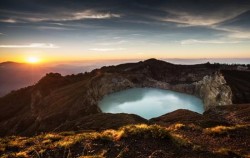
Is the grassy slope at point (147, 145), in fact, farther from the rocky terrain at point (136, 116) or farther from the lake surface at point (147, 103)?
the lake surface at point (147, 103)

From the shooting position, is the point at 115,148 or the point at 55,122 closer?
the point at 115,148

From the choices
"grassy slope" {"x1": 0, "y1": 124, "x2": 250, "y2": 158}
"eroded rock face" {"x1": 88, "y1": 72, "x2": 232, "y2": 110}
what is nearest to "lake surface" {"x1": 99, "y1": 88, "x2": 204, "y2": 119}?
"eroded rock face" {"x1": 88, "y1": 72, "x2": 232, "y2": 110}

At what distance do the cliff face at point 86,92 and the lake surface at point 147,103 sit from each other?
15.8 ft

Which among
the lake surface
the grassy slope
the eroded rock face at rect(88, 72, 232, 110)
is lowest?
the lake surface

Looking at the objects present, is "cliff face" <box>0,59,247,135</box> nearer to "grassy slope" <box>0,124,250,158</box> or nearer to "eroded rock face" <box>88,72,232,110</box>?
"eroded rock face" <box>88,72,232,110</box>

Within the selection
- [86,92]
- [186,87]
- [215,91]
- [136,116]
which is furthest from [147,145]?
[186,87]

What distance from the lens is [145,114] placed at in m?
95.7

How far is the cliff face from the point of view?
308 ft

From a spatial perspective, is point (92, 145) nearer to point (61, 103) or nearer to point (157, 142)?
point (157, 142)

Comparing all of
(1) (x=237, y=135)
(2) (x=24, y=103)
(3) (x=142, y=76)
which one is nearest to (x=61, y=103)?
(2) (x=24, y=103)

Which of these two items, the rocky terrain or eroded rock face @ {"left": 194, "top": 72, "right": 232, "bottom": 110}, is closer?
the rocky terrain

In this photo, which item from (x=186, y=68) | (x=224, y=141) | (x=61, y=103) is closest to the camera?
(x=224, y=141)

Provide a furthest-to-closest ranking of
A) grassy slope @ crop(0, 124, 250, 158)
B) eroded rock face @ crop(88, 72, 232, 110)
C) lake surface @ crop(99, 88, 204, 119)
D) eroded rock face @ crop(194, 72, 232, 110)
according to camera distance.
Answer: lake surface @ crop(99, 88, 204, 119)
eroded rock face @ crop(88, 72, 232, 110)
eroded rock face @ crop(194, 72, 232, 110)
grassy slope @ crop(0, 124, 250, 158)

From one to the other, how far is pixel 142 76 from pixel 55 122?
83.9m
